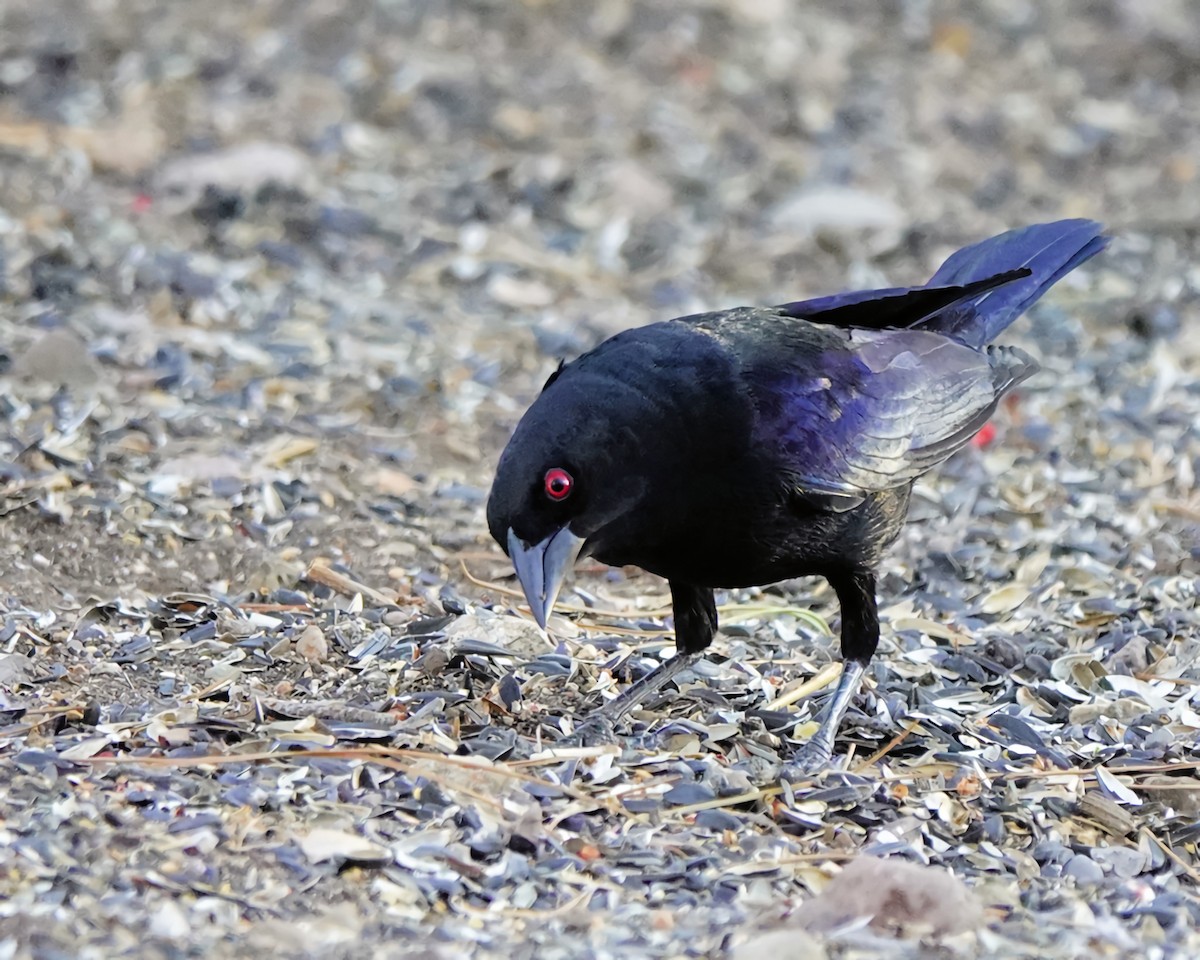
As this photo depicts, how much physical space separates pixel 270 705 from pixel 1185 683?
238 centimetres

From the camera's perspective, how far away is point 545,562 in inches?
151

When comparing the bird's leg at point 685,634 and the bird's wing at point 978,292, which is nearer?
the bird's leg at point 685,634

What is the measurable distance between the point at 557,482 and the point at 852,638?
1025mm

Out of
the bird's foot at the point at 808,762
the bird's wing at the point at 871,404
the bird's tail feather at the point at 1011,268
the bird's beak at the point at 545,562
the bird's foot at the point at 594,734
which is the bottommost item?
the bird's foot at the point at 808,762

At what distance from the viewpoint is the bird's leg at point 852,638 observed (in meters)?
4.26

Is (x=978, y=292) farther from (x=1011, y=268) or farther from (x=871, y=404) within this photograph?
(x=871, y=404)

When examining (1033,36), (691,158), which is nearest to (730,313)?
(691,158)

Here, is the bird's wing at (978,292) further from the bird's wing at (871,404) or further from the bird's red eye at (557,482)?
the bird's red eye at (557,482)

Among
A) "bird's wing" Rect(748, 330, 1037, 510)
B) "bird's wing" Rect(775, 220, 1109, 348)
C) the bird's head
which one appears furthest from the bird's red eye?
"bird's wing" Rect(775, 220, 1109, 348)

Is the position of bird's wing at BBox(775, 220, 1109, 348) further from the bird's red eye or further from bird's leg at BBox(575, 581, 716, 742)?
the bird's red eye

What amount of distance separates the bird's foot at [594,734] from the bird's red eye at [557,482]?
25.5 inches

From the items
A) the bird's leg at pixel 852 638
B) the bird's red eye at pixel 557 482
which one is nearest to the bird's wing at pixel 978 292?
the bird's leg at pixel 852 638

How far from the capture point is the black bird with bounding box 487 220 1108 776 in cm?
382

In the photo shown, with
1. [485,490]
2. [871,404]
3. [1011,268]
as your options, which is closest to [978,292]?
[1011,268]
